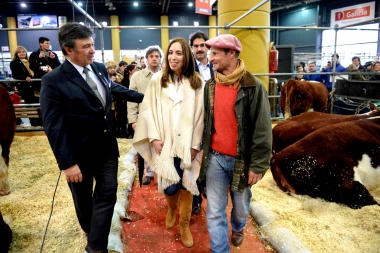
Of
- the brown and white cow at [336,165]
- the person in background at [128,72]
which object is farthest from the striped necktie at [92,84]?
the person in background at [128,72]

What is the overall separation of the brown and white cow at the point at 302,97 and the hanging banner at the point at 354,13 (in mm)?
14392

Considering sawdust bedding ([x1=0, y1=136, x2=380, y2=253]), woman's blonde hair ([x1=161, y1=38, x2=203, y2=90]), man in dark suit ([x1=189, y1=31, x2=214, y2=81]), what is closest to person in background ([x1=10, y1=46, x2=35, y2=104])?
sawdust bedding ([x1=0, y1=136, x2=380, y2=253])

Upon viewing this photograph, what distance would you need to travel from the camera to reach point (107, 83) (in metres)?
2.46

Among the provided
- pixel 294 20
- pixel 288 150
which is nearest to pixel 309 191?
pixel 288 150

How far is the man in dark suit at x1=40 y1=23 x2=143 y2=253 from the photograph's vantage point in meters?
2.07

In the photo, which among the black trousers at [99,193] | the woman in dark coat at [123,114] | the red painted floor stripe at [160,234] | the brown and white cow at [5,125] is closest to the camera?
the black trousers at [99,193]

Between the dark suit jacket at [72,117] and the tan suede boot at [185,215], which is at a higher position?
the dark suit jacket at [72,117]

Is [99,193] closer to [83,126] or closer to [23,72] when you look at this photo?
[83,126]

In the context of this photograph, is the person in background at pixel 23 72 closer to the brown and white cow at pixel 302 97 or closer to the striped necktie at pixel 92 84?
the striped necktie at pixel 92 84

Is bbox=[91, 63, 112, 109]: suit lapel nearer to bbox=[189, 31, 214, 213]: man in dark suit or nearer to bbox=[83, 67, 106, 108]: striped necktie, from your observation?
bbox=[83, 67, 106, 108]: striped necktie

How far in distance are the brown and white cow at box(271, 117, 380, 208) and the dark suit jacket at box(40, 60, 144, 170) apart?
2.09 metres

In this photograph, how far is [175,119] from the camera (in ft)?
8.03

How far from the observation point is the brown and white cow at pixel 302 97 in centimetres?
570

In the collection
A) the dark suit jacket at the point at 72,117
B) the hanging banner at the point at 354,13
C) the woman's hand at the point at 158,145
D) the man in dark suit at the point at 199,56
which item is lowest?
the woman's hand at the point at 158,145
